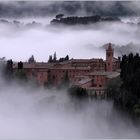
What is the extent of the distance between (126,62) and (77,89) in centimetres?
224

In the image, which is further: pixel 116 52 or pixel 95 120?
pixel 116 52

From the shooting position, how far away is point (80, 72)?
21609 millimetres

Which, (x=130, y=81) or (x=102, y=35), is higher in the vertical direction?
(x=102, y=35)

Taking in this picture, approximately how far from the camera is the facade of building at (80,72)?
63.6 feet

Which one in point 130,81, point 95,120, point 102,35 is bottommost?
point 95,120

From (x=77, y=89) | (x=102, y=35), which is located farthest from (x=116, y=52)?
(x=77, y=89)

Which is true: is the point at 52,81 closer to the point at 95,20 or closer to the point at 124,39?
the point at 95,20

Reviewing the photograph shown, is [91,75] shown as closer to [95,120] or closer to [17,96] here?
[17,96]

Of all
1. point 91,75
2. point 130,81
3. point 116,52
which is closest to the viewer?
point 130,81

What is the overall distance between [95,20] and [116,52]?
8.71ft

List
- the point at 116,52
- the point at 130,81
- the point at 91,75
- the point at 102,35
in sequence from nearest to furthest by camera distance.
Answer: the point at 130,81 → the point at 91,75 → the point at 116,52 → the point at 102,35

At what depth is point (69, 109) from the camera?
16.1 meters

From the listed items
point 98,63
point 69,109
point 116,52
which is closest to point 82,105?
point 69,109

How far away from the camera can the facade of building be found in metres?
19.4
